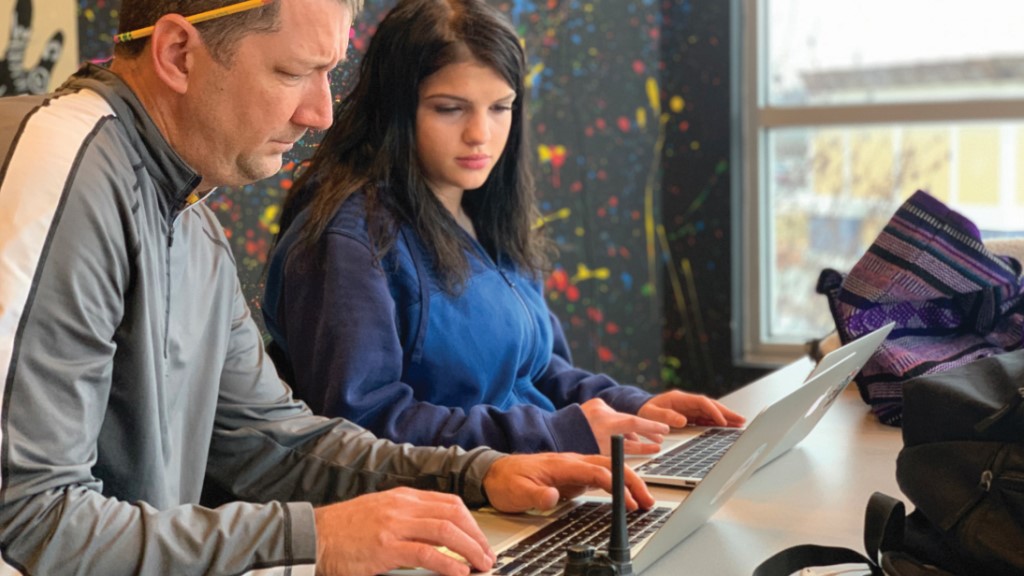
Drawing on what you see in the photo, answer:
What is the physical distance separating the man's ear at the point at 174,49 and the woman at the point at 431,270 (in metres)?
0.49

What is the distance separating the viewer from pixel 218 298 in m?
1.32

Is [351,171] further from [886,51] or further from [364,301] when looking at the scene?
[886,51]

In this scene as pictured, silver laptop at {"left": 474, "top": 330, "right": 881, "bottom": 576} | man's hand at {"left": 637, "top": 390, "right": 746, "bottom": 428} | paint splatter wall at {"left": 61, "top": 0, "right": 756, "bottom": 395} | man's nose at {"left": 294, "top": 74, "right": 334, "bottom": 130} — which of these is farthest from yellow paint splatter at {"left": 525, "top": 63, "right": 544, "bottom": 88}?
man's nose at {"left": 294, "top": 74, "right": 334, "bottom": 130}

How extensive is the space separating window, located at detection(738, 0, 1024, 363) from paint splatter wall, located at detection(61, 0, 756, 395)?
0.38 ft

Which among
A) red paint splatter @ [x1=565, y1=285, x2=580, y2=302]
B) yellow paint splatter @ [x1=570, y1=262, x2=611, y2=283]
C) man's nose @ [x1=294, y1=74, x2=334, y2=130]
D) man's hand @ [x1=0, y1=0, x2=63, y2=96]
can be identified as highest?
man's hand @ [x1=0, y1=0, x2=63, y2=96]

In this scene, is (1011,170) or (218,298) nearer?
(218,298)

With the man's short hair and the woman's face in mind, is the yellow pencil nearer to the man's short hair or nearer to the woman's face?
the man's short hair

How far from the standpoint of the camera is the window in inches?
148

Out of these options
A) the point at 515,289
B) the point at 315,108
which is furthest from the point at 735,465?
the point at 515,289

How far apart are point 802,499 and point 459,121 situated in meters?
0.77

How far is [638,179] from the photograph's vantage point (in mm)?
4004

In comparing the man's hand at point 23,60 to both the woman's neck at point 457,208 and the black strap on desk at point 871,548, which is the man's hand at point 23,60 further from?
the black strap on desk at point 871,548

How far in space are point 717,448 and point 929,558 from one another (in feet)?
1.78

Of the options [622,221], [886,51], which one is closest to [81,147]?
[622,221]
